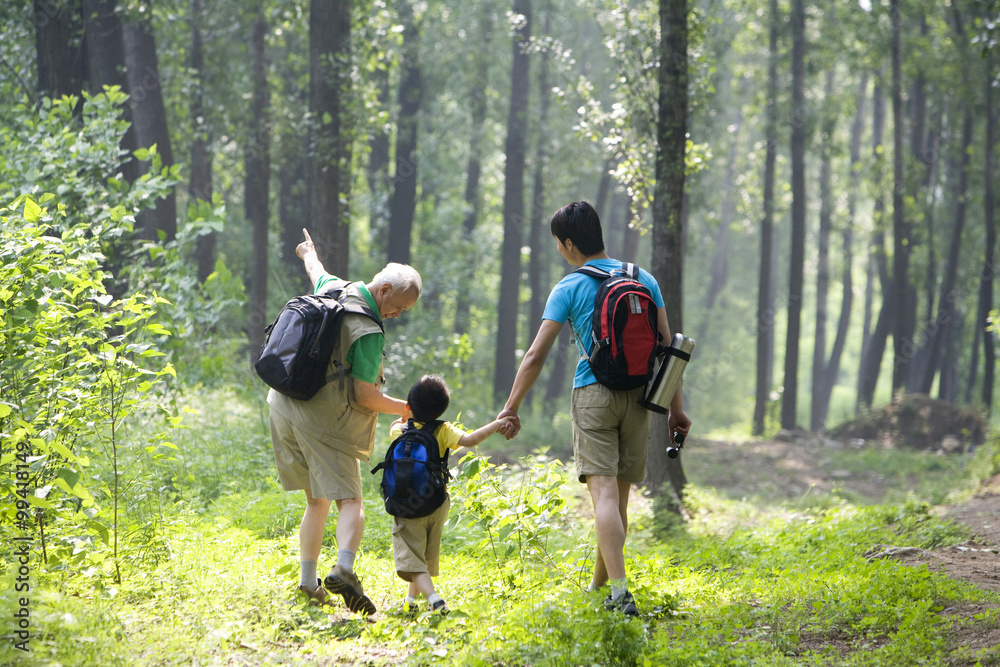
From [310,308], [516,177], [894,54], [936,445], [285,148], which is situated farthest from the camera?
[516,177]

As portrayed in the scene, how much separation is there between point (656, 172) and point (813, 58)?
14852 mm

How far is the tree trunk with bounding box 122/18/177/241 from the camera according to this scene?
40.8 feet

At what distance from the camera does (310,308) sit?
166 inches

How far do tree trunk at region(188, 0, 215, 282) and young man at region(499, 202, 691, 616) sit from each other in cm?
1291

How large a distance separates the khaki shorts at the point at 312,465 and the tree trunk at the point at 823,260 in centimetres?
1942

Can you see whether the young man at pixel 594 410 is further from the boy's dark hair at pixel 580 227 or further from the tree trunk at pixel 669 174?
the tree trunk at pixel 669 174

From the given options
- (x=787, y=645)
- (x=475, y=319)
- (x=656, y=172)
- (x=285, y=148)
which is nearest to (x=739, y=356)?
(x=475, y=319)

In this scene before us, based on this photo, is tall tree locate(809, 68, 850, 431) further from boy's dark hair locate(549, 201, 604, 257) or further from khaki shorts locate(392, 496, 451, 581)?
khaki shorts locate(392, 496, 451, 581)

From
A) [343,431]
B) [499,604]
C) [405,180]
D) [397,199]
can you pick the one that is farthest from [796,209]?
[343,431]

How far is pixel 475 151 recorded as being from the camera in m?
25.0

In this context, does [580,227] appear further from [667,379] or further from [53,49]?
[53,49]

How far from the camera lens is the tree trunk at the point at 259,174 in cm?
1448

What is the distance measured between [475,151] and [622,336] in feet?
71.3

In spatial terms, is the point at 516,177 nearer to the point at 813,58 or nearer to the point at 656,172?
the point at 813,58
